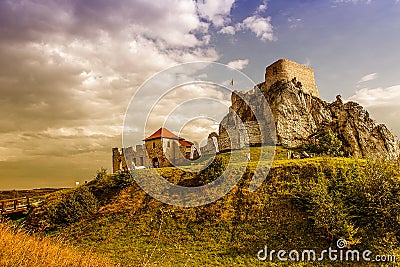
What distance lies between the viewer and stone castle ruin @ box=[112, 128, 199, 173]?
154 ft

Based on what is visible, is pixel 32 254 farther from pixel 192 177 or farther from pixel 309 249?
pixel 192 177

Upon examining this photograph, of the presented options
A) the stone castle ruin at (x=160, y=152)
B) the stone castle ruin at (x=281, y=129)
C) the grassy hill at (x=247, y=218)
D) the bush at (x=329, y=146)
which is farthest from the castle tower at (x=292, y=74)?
the grassy hill at (x=247, y=218)

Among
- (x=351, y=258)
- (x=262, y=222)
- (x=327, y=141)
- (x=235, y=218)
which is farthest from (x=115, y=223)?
(x=327, y=141)

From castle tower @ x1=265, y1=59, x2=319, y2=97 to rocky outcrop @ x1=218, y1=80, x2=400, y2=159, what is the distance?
239 centimetres

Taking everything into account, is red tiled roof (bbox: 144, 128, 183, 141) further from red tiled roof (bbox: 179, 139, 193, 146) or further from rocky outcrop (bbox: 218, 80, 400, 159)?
rocky outcrop (bbox: 218, 80, 400, 159)

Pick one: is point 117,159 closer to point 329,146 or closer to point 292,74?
point 329,146

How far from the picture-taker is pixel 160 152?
154 ft

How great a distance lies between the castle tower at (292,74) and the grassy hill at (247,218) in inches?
1290

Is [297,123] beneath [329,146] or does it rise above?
above

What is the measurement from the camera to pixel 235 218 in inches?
843

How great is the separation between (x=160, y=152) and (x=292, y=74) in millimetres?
29433

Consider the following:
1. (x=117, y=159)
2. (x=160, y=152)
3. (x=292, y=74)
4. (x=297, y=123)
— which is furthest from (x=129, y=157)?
(x=292, y=74)

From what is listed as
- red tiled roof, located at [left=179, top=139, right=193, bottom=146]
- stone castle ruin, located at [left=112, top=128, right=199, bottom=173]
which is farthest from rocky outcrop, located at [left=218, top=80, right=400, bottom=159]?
stone castle ruin, located at [left=112, top=128, right=199, bottom=173]

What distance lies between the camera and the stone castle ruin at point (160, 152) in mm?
46812
